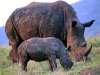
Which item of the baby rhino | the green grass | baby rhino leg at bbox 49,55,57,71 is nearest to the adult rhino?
the green grass

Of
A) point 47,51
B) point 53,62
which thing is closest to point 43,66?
point 47,51

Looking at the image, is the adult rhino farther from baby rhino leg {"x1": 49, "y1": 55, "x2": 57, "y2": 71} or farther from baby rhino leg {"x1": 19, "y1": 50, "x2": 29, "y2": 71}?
baby rhino leg {"x1": 49, "y1": 55, "x2": 57, "y2": 71}

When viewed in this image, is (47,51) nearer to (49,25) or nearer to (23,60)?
(23,60)

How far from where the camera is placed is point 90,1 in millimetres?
87375

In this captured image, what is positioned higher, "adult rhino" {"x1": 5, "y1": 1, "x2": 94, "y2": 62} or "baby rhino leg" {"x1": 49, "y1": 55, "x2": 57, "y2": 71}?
"baby rhino leg" {"x1": 49, "y1": 55, "x2": 57, "y2": 71}

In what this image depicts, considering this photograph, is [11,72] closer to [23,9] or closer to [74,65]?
[74,65]

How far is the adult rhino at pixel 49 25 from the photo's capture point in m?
19.5

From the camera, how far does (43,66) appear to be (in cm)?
1830

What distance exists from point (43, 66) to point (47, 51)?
1950 millimetres

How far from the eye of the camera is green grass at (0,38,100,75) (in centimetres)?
1555

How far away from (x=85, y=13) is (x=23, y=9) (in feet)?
188

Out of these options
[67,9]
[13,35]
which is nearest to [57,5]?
[67,9]

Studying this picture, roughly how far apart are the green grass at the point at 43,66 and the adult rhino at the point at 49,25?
677mm

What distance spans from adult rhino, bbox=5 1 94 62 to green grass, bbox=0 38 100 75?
68cm
